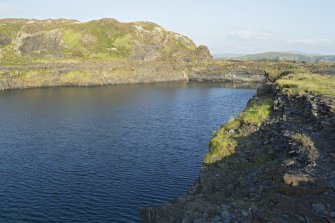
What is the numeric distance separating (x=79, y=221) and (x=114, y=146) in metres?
33.2

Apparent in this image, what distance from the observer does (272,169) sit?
3784cm

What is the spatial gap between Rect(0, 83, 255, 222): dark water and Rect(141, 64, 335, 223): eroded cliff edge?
855 centimetres

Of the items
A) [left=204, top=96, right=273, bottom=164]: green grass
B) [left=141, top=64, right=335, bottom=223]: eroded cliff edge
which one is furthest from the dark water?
[left=141, top=64, right=335, bottom=223]: eroded cliff edge

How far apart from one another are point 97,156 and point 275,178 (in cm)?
4108

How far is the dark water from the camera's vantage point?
158 feet

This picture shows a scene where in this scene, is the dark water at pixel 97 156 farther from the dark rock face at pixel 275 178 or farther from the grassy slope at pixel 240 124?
the dark rock face at pixel 275 178

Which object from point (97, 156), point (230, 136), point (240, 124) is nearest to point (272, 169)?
point (230, 136)

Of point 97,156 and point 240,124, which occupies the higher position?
point 240,124

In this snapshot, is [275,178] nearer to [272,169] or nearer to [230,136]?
[272,169]

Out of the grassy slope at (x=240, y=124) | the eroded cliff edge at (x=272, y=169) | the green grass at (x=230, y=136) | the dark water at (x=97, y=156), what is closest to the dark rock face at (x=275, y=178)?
the eroded cliff edge at (x=272, y=169)

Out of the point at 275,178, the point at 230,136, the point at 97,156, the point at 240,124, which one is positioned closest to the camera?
the point at 275,178

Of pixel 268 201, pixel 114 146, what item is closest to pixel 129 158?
pixel 114 146

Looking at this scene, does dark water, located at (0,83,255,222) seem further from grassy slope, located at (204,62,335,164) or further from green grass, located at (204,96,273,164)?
grassy slope, located at (204,62,335,164)

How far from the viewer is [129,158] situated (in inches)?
2653
